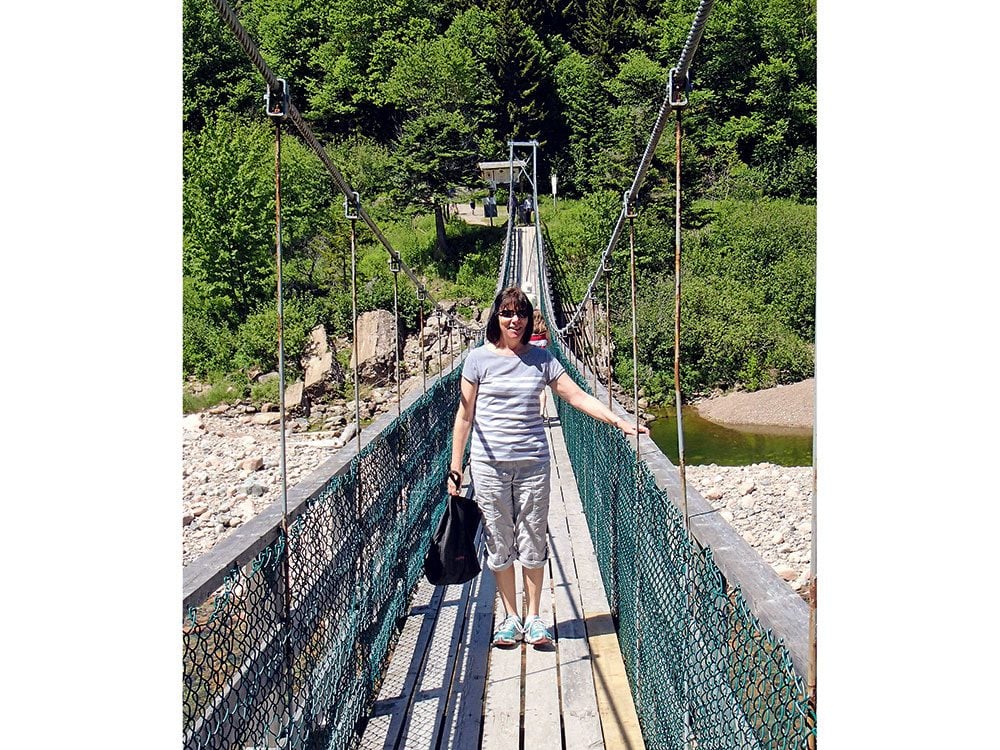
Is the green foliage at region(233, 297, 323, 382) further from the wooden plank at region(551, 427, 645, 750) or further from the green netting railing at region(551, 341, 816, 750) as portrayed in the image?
the green netting railing at region(551, 341, 816, 750)

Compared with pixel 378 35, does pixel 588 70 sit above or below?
below

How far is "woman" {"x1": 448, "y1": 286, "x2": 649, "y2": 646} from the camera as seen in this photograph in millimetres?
2006

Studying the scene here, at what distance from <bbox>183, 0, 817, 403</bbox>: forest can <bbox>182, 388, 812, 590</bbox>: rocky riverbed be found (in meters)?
2.49

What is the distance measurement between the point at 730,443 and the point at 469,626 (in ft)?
42.9

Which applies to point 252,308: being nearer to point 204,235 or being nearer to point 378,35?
point 204,235

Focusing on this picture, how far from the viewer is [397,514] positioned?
7.75ft

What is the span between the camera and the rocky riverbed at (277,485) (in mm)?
8492

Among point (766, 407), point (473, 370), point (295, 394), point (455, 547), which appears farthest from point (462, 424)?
point (766, 407)

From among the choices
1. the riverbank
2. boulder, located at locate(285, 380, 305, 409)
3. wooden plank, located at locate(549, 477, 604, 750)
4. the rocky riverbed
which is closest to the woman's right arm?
wooden plank, located at locate(549, 477, 604, 750)

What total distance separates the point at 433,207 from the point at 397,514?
814 inches

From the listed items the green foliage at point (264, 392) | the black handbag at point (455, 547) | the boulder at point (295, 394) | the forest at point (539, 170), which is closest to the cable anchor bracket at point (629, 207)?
the black handbag at point (455, 547)

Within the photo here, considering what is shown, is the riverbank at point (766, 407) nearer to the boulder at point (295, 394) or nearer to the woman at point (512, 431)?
the boulder at point (295, 394)

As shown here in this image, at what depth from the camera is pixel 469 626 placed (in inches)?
93.9
